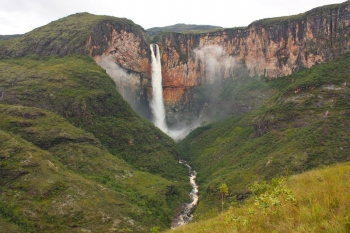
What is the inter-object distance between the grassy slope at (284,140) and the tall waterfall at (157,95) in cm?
2364

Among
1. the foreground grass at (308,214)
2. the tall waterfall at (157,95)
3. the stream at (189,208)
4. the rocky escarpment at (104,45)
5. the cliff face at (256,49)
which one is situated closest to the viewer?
the foreground grass at (308,214)

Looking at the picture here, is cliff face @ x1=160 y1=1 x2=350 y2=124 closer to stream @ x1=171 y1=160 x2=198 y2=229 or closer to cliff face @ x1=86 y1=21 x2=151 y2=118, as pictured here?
cliff face @ x1=86 y1=21 x2=151 y2=118

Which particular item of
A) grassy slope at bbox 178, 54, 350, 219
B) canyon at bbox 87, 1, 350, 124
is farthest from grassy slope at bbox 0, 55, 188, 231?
canyon at bbox 87, 1, 350, 124

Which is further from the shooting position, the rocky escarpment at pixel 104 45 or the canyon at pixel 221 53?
the rocky escarpment at pixel 104 45

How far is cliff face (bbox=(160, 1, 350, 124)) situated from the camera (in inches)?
3014

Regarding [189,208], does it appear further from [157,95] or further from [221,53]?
[221,53]

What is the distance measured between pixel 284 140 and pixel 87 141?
32433mm

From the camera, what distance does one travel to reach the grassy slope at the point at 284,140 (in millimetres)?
45406

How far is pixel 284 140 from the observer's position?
179 feet

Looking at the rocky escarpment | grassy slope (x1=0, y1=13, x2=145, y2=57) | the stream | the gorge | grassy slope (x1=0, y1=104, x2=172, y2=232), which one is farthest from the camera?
the rocky escarpment

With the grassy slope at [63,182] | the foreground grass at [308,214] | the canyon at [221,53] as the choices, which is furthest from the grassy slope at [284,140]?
the foreground grass at [308,214]

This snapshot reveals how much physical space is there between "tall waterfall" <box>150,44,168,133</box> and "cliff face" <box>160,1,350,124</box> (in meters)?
2.04

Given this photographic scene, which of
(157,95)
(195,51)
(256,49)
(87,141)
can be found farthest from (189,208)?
(195,51)

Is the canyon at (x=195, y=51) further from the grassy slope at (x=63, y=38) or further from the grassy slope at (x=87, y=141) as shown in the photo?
the grassy slope at (x=87, y=141)
